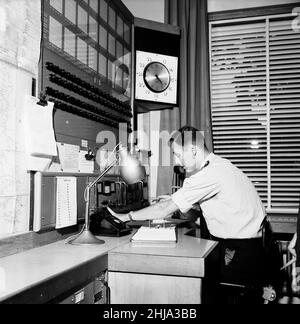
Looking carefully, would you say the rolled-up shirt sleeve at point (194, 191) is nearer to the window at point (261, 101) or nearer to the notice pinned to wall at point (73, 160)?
the notice pinned to wall at point (73, 160)

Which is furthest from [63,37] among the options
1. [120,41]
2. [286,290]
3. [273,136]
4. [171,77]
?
[286,290]

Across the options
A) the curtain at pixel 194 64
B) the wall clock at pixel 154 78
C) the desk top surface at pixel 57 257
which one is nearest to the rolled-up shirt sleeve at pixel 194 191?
the desk top surface at pixel 57 257

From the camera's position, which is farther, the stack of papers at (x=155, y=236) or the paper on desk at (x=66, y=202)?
the paper on desk at (x=66, y=202)

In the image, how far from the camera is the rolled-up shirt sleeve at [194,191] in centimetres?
214

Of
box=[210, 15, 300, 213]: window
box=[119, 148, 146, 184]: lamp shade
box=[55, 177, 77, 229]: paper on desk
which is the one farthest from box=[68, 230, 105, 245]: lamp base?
box=[210, 15, 300, 213]: window

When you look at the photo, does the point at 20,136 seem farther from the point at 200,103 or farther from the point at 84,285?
the point at 200,103

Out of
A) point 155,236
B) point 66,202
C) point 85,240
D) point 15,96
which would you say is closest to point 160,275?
point 155,236

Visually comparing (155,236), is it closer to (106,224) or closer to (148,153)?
(106,224)

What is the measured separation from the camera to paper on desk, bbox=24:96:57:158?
5.81 feet

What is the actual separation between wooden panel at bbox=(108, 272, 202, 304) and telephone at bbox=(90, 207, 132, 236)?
42cm

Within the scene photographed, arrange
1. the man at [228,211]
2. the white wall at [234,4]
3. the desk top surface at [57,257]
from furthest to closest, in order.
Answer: the white wall at [234,4], the man at [228,211], the desk top surface at [57,257]

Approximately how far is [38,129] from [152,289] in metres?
0.95

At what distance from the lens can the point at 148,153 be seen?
328cm

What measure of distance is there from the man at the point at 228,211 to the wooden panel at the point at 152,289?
0.45m
